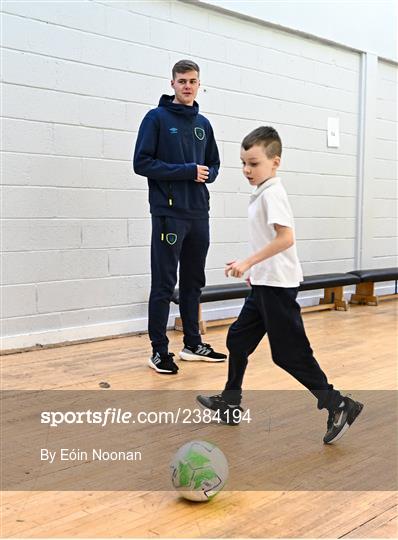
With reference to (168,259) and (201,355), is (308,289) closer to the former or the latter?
(201,355)

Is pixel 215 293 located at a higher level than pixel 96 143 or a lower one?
lower

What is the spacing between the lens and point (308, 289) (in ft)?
19.2

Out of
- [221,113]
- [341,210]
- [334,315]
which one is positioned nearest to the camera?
[221,113]

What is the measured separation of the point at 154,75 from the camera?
506 cm

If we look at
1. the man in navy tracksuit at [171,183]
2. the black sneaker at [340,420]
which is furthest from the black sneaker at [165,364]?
the black sneaker at [340,420]

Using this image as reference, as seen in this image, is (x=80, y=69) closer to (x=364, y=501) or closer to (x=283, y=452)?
(x=283, y=452)

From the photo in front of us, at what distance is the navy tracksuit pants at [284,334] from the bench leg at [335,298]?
363cm

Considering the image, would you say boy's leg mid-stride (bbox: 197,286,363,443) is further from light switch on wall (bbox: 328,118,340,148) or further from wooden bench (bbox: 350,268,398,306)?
light switch on wall (bbox: 328,118,340,148)

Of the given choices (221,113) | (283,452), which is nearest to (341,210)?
(221,113)

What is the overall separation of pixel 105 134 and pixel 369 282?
3060 millimetres

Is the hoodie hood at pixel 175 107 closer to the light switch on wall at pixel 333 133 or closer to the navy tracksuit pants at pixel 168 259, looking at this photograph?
the navy tracksuit pants at pixel 168 259

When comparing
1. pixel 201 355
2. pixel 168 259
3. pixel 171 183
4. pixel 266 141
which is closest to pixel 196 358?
pixel 201 355

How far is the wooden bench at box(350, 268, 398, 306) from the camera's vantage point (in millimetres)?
6488

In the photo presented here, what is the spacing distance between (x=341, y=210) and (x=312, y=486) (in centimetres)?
477
